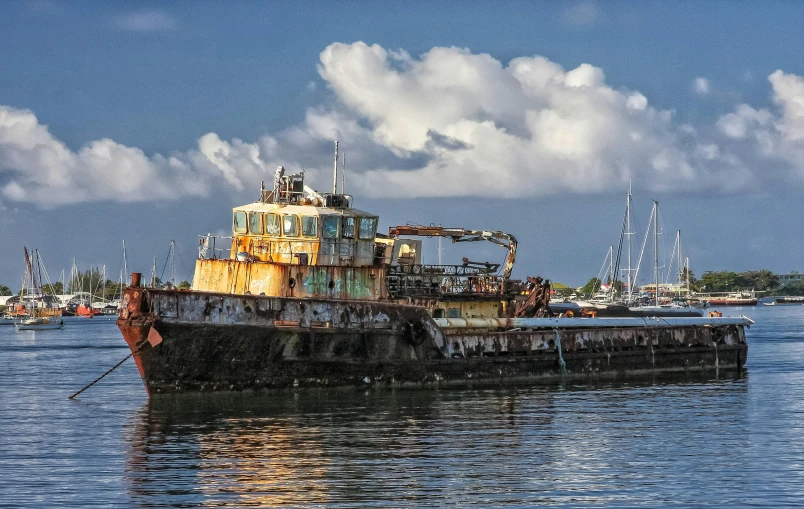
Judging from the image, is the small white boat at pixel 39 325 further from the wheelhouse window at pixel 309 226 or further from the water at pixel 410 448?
the wheelhouse window at pixel 309 226

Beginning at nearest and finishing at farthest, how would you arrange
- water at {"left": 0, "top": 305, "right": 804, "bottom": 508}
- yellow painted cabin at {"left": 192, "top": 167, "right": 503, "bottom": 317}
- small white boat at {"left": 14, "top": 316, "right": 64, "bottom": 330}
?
1. water at {"left": 0, "top": 305, "right": 804, "bottom": 508}
2. yellow painted cabin at {"left": 192, "top": 167, "right": 503, "bottom": 317}
3. small white boat at {"left": 14, "top": 316, "right": 64, "bottom": 330}

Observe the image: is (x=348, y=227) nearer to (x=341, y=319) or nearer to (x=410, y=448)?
(x=341, y=319)

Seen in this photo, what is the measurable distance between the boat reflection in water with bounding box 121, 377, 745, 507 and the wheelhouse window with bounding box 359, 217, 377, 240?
4624 mm

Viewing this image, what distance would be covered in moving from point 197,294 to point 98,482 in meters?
9.64

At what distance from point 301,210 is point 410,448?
36.7 ft

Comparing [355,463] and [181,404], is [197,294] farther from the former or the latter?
[355,463]

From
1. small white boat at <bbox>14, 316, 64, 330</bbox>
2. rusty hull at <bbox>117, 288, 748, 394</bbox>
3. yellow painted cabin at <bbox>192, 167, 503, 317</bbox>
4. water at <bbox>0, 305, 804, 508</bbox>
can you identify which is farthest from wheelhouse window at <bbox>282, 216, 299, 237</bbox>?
small white boat at <bbox>14, 316, 64, 330</bbox>

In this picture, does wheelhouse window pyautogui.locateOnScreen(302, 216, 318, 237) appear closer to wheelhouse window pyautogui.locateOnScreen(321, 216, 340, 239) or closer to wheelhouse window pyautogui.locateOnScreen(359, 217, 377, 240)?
wheelhouse window pyautogui.locateOnScreen(321, 216, 340, 239)

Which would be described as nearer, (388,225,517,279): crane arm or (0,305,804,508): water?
(0,305,804,508): water

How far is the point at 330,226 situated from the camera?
105ft

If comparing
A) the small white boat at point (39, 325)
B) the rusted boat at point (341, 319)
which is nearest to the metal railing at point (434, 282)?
the rusted boat at point (341, 319)

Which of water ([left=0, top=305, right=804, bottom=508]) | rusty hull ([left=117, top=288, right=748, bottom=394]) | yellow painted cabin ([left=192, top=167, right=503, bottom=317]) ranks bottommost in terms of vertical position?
water ([left=0, top=305, right=804, bottom=508])

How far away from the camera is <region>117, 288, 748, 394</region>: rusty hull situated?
28578 mm

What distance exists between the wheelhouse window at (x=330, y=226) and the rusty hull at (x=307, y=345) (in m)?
2.46
